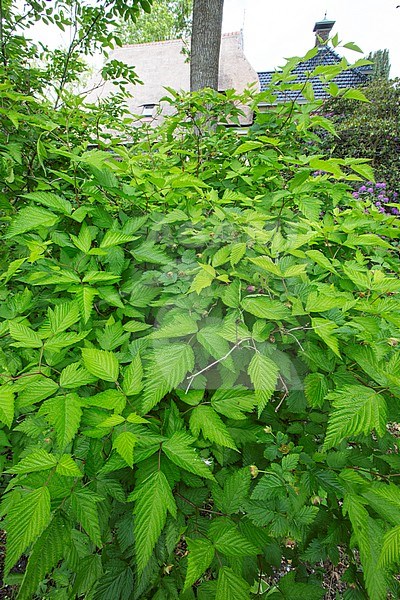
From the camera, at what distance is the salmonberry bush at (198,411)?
655 millimetres

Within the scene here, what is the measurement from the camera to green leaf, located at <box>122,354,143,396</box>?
73cm

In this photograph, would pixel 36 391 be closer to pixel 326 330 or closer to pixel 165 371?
pixel 165 371

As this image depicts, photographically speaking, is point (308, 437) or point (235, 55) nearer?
point (308, 437)

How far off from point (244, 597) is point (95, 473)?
1.27 ft

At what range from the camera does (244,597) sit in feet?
2.12

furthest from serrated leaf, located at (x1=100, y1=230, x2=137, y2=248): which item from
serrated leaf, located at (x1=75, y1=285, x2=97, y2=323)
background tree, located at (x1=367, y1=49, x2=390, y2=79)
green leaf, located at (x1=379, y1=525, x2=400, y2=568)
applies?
background tree, located at (x1=367, y1=49, x2=390, y2=79)

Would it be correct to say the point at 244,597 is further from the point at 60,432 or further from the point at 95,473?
the point at 60,432

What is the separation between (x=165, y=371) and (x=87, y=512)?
31 centimetres

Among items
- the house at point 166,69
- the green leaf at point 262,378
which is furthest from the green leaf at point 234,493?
→ the house at point 166,69

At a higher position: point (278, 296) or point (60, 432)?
point (278, 296)

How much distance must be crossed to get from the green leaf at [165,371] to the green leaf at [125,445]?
0.06 meters

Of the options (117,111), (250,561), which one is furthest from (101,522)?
(117,111)

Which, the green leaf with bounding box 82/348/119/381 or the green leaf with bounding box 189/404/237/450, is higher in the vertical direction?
the green leaf with bounding box 82/348/119/381

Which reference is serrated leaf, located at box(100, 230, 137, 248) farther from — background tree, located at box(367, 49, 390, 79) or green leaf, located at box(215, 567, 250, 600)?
background tree, located at box(367, 49, 390, 79)
